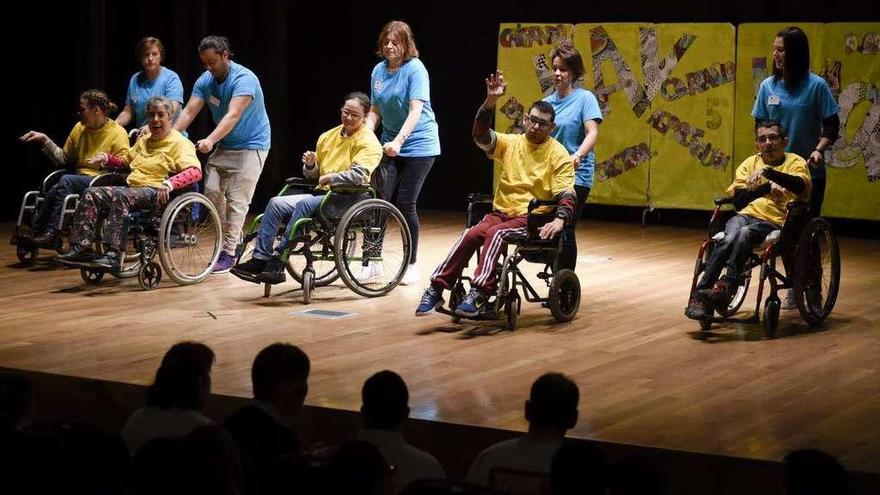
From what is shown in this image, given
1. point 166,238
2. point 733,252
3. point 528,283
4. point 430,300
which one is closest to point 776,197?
point 733,252

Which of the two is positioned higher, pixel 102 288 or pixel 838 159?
pixel 838 159

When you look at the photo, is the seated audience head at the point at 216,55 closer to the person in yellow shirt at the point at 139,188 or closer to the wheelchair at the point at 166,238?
the person in yellow shirt at the point at 139,188

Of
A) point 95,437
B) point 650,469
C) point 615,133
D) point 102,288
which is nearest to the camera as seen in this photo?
point 650,469

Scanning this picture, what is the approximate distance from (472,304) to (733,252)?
97cm

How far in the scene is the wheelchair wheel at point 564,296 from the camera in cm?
545

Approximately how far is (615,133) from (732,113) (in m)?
0.76

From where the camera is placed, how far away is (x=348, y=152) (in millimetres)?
6168

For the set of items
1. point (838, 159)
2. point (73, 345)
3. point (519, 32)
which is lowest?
point (73, 345)

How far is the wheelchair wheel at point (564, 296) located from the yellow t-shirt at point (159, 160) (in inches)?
73.8

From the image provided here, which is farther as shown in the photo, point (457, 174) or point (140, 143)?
point (457, 174)

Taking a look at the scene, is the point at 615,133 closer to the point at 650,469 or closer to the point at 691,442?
the point at 691,442

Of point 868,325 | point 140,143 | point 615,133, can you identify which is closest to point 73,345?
point 140,143

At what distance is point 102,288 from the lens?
632 cm

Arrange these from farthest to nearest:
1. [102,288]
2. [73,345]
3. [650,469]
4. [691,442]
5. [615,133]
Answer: [615,133] → [102,288] → [73,345] → [691,442] → [650,469]
